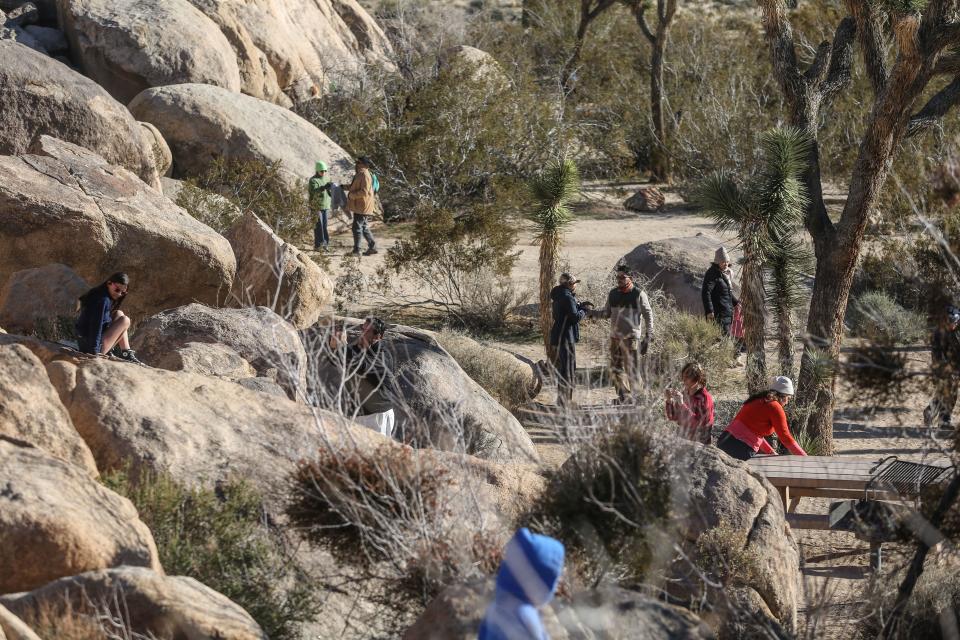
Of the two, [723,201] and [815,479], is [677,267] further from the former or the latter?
[815,479]

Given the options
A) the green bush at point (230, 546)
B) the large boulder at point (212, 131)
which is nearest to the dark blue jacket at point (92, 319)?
the green bush at point (230, 546)

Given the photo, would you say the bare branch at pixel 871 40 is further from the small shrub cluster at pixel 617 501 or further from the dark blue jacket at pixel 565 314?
the small shrub cluster at pixel 617 501

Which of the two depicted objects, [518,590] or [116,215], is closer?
[518,590]

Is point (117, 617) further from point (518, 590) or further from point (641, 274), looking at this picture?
point (641, 274)

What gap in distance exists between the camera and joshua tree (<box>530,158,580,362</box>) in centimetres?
1231

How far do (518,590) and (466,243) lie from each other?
1272 cm

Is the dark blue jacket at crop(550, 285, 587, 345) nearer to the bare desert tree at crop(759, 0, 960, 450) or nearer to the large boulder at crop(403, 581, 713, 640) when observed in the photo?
the bare desert tree at crop(759, 0, 960, 450)

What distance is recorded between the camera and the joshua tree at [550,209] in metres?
12.3

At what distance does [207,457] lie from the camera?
6.23 meters

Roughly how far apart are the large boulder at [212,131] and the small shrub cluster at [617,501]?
12393 millimetres

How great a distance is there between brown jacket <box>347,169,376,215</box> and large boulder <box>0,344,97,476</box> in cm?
1131

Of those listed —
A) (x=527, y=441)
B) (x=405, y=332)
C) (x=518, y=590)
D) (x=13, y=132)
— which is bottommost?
(x=527, y=441)

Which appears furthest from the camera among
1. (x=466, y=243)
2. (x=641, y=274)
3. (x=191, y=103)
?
(x=191, y=103)

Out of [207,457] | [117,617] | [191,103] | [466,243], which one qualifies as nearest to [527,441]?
[207,457]
